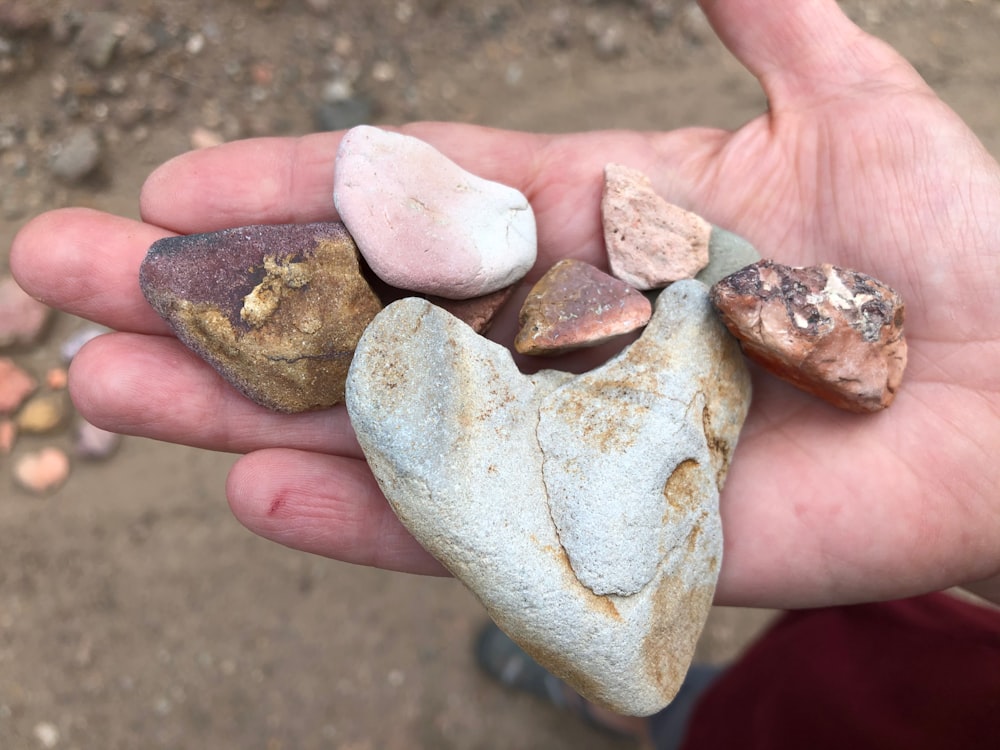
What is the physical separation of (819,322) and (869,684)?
3.61 feet

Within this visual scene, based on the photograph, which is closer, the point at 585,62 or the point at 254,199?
the point at 254,199

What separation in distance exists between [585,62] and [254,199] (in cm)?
184

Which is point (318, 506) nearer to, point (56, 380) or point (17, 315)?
point (56, 380)

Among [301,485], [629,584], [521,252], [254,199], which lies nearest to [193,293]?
[254,199]

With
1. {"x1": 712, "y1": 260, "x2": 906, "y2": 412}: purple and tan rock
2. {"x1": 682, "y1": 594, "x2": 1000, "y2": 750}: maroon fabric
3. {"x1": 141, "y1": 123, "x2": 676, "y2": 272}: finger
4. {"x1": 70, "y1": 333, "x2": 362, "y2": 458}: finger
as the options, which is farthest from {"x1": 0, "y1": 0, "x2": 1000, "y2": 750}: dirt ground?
{"x1": 712, "y1": 260, "x2": 906, "y2": 412}: purple and tan rock

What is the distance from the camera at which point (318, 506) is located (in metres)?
1.83

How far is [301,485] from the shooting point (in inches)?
71.7

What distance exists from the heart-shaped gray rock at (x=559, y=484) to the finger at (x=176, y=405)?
36 centimetres

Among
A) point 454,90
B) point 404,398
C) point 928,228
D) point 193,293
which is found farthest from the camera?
point 454,90

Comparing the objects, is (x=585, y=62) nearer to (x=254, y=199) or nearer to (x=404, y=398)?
(x=254, y=199)

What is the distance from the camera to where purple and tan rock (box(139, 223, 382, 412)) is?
172cm

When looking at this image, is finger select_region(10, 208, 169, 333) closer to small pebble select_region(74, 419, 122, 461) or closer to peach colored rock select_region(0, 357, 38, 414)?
small pebble select_region(74, 419, 122, 461)

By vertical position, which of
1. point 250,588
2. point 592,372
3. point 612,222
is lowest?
point 250,588

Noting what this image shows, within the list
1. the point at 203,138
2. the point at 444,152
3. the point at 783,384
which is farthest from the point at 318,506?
the point at 203,138
